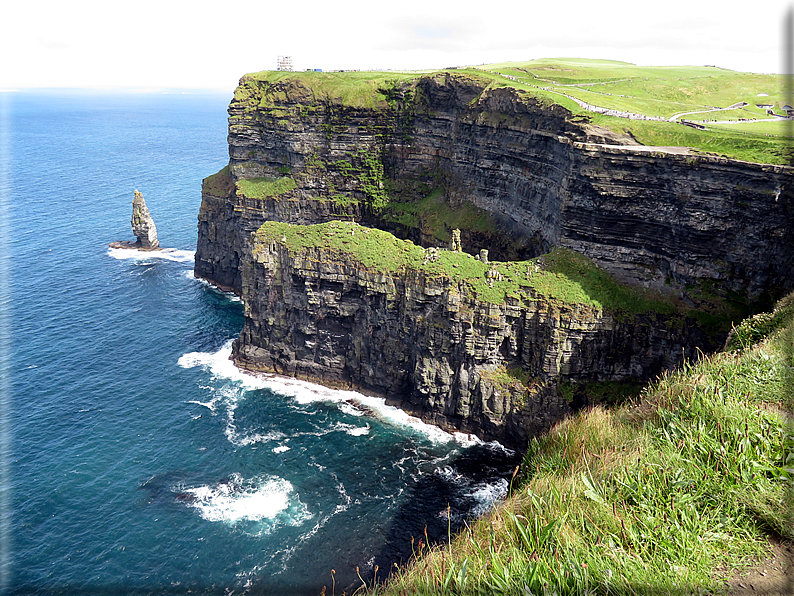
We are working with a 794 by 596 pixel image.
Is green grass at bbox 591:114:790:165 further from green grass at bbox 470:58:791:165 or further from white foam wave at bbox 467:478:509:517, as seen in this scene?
white foam wave at bbox 467:478:509:517

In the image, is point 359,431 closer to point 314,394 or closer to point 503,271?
point 314,394

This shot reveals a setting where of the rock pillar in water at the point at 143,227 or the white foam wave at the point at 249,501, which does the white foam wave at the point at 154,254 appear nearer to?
the rock pillar in water at the point at 143,227

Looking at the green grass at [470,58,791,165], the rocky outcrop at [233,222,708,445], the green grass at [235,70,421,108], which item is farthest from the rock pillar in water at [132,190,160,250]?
the green grass at [470,58,791,165]

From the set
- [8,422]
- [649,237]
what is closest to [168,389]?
[8,422]

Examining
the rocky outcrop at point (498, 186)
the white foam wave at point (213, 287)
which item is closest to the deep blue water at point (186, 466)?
the white foam wave at point (213, 287)

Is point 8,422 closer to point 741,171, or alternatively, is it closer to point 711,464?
point 711,464

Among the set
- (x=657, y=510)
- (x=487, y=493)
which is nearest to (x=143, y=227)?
(x=487, y=493)
